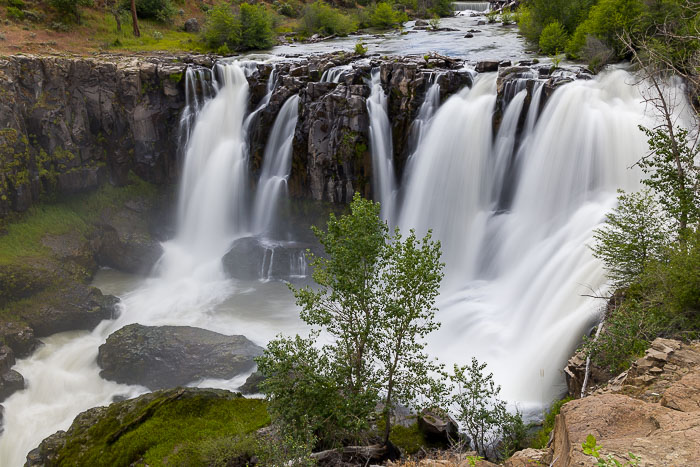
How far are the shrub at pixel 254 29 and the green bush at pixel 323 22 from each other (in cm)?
771

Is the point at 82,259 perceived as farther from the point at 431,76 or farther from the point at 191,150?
the point at 431,76

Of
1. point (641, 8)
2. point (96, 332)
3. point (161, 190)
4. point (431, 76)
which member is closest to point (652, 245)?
point (431, 76)

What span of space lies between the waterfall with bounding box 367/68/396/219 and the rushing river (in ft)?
0.38

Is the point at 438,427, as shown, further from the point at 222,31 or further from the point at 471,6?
the point at 471,6

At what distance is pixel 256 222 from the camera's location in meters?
32.5

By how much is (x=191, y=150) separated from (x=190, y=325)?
523 inches

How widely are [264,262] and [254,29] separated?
24.6m

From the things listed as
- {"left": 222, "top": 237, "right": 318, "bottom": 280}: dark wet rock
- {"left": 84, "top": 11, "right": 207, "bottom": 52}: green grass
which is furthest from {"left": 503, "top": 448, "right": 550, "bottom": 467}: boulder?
{"left": 84, "top": 11, "right": 207, "bottom": 52}: green grass

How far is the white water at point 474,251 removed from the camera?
63.2 feet

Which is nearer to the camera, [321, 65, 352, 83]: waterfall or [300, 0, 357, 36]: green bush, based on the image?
[321, 65, 352, 83]: waterfall

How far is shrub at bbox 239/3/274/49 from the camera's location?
4419 centimetres

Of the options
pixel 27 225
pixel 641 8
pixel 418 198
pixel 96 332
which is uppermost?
pixel 641 8

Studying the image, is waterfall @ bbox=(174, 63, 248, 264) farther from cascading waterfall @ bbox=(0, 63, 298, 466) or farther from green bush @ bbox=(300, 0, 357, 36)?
green bush @ bbox=(300, 0, 357, 36)

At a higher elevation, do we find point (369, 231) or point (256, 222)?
point (369, 231)
